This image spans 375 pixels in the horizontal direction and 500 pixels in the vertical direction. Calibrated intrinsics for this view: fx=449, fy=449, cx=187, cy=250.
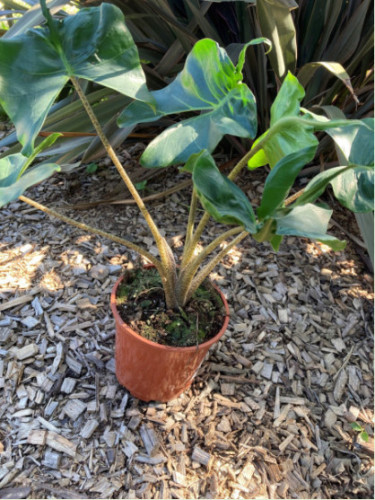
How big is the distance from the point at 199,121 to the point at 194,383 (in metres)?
0.74

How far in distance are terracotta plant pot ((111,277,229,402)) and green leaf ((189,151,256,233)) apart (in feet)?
1.42

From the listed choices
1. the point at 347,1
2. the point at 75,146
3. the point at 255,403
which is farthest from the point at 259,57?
the point at 255,403

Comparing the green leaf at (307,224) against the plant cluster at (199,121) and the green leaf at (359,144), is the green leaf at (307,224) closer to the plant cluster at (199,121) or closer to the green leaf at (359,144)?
the plant cluster at (199,121)

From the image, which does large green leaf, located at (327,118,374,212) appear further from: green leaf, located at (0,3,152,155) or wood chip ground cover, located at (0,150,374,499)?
wood chip ground cover, located at (0,150,374,499)

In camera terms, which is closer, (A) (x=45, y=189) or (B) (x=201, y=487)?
(B) (x=201, y=487)

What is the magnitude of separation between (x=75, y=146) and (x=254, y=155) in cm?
81

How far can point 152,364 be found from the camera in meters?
1.09

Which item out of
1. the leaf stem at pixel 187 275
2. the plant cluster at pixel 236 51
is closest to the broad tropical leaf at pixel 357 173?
the leaf stem at pixel 187 275

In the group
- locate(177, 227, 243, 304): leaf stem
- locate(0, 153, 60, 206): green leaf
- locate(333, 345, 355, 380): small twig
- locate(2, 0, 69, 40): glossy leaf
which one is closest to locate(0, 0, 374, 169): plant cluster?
locate(2, 0, 69, 40): glossy leaf

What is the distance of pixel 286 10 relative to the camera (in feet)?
4.08

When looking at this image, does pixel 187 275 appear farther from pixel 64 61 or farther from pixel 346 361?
pixel 346 361

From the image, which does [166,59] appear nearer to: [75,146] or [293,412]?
[75,146]

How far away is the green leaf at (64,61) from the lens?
0.76 meters

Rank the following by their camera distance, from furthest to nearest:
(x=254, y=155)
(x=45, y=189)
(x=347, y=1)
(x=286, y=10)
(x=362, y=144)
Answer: (x=45, y=189), (x=347, y=1), (x=286, y=10), (x=254, y=155), (x=362, y=144)
